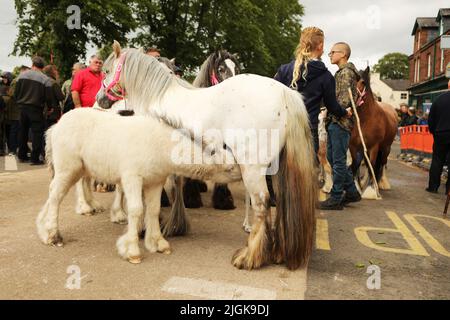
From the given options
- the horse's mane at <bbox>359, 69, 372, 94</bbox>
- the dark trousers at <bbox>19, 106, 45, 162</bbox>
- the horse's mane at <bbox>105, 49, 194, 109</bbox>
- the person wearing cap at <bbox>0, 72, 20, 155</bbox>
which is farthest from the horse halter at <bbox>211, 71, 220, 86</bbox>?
the person wearing cap at <bbox>0, 72, 20, 155</bbox>

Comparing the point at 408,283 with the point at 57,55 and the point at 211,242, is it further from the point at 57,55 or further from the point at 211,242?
the point at 57,55

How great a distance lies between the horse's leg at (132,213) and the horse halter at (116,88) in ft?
3.53

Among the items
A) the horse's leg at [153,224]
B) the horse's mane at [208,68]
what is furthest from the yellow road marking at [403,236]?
the horse's mane at [208,68]

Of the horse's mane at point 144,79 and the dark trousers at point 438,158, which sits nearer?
the horse's mane at point 144,79

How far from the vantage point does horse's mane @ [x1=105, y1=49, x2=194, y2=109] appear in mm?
3869

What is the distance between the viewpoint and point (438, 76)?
3512 centimetres

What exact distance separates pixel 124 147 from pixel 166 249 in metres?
1.09

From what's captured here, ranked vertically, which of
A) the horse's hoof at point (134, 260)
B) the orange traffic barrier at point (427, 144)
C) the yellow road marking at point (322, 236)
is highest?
the orange traffic barrier at point (427, 144)

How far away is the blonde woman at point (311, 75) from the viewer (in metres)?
4.76

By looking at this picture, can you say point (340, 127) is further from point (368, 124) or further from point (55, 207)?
point (55, 207)

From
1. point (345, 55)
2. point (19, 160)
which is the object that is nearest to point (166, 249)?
point (345, 55)

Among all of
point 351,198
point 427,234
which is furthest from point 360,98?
point 427,234

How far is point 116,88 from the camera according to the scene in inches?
166

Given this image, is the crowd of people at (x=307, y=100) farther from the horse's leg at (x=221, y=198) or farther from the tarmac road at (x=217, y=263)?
the horse's leg at (x=221, y=198)
